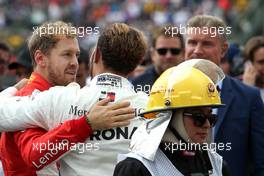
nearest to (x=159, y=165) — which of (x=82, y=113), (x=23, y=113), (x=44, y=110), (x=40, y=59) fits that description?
(x=82, y=113)

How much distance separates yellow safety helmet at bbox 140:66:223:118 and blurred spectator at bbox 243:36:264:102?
4.49 meters

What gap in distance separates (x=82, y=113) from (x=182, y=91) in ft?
2.66

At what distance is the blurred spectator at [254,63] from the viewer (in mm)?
9016

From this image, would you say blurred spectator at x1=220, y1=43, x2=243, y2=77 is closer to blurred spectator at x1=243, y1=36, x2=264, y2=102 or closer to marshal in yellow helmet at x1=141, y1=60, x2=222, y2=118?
blurred spectator at x1=243, y1=36, x2=264, y2=102

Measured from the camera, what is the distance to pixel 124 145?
504 centimetres

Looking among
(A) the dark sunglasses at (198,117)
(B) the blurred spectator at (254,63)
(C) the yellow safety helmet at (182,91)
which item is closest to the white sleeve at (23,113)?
(C) the yellow safety helmet at (182,91)

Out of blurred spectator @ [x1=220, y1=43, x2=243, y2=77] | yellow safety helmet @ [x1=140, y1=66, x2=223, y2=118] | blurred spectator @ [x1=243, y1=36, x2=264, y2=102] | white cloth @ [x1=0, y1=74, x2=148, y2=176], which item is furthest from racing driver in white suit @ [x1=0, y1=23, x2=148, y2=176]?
blurred spectator @ [x1=220, y1=43, x2=243, y2=77]

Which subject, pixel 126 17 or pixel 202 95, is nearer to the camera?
pixel 202 95

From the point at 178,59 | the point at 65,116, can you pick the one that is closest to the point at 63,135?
the point at 65,116

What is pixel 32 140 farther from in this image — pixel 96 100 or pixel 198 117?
pixel 198 117

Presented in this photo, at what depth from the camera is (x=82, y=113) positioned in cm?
504

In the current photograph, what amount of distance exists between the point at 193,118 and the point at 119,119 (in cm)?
72

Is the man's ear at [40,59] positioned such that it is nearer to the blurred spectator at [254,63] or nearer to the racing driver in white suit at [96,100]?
the racing driver in white suit at [96,100]

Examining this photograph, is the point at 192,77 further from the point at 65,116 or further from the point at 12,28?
the point at 12,28
